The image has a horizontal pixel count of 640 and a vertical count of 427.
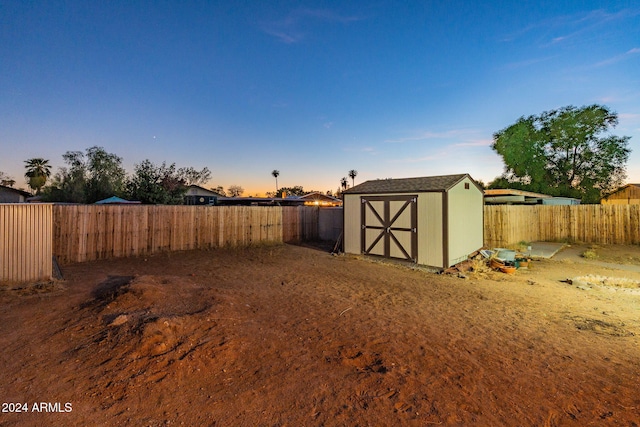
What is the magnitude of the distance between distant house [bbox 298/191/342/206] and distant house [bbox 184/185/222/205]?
34.5 ft

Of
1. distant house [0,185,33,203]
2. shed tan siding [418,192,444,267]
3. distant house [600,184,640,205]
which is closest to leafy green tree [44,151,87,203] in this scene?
distant house [0,185,33,203]

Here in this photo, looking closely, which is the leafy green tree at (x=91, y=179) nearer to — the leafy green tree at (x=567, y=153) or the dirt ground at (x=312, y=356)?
the dirt ground at (x=312, y=356)

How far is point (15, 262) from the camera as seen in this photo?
5.57 m

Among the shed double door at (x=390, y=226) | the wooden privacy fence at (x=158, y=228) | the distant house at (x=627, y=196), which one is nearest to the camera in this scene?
the wooden privacy fence at (x=158, y=228)

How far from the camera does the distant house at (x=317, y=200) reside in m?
35.9

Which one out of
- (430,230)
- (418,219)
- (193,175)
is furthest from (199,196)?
(430,230)

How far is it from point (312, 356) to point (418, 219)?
23.7 feet

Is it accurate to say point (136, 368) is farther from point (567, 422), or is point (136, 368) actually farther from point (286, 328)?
point (567, 422)

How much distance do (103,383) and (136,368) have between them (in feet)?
0.94

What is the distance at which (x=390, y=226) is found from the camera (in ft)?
33.5

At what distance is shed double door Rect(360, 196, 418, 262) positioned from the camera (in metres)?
9.71

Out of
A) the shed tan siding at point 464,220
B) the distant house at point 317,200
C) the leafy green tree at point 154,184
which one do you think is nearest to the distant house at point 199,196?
the distant house at point 317,200

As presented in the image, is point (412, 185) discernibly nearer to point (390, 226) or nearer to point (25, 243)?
point (390, 226)

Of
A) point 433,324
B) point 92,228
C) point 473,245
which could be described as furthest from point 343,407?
point 473,245
